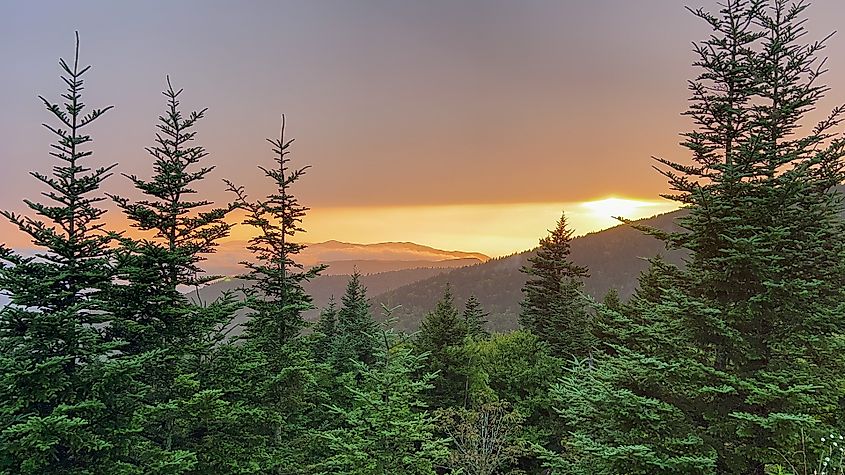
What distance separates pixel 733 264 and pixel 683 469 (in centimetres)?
367

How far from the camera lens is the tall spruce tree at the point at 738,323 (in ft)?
26.9

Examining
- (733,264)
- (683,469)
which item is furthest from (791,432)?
(733,264)

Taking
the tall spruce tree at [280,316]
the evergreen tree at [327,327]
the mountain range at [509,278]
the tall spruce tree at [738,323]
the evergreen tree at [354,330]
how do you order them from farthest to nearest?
the mountain range at [509,278], the evergreen tree at [327,327], the evergreen tree at [354,330], the tall spruce tree at [280,316], the tall spruce tree at [738,323]

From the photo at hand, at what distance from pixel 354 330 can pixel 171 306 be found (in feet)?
50.3

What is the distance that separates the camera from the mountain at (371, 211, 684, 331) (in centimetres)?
12588

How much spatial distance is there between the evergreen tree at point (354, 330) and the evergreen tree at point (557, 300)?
900cm

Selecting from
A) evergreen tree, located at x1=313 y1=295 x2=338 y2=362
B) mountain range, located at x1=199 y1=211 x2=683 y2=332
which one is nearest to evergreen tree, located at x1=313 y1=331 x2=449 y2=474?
evergreen tree, located at x1=313 y1=295 x2=338 y2=362

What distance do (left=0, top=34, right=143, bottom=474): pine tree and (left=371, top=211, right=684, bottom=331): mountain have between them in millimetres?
103363

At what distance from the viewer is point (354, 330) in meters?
27.8

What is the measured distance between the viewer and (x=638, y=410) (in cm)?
870

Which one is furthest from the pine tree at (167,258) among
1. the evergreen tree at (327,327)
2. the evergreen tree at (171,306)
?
the evergreen tree at (327,327)

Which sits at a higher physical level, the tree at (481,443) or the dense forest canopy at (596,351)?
the dense forest canopy at (596,351)

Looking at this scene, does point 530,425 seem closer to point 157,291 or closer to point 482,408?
point 482,408

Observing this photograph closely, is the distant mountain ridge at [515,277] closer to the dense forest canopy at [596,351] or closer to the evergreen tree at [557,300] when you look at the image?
the evergreen tree at [557,300]
